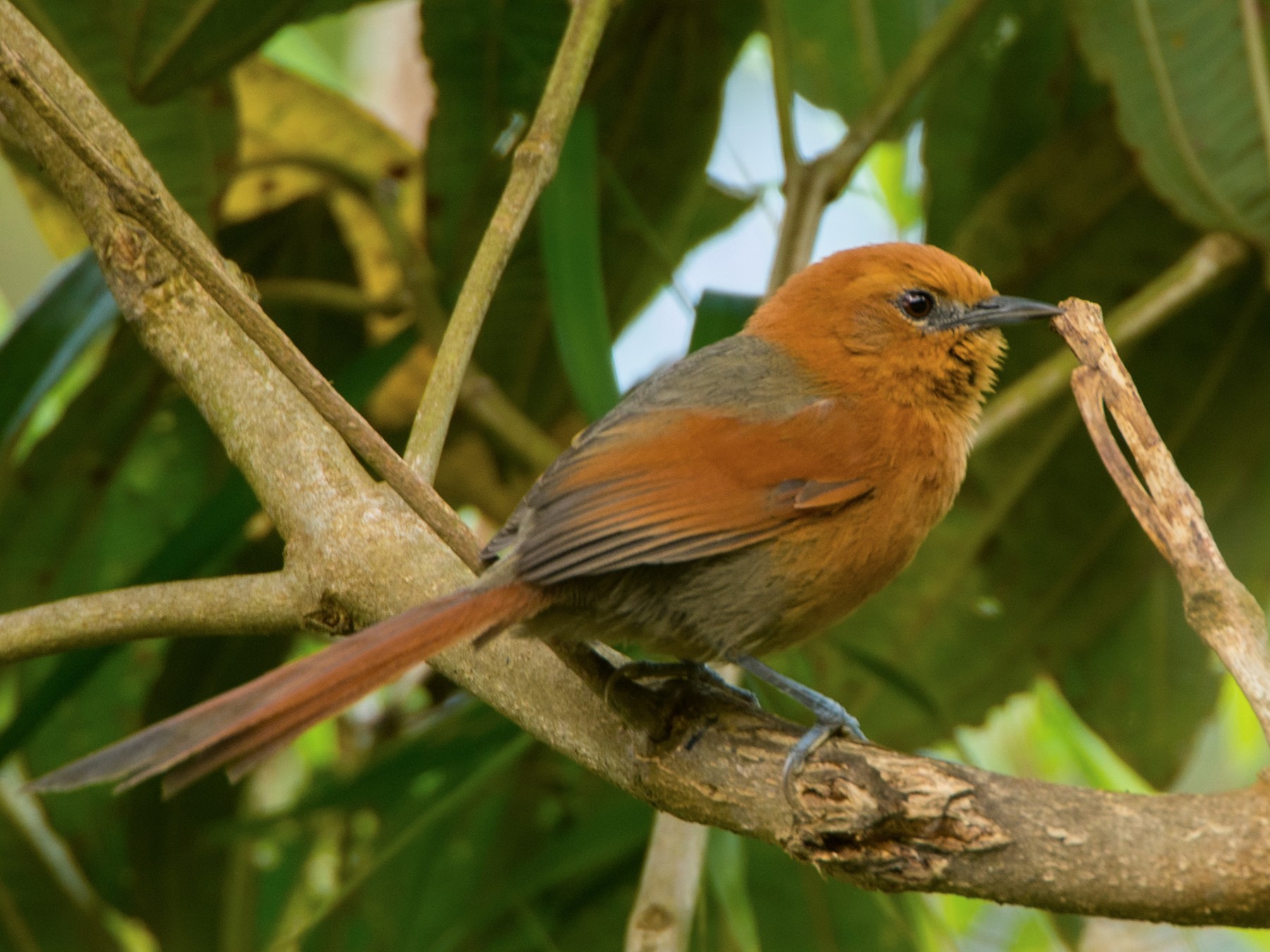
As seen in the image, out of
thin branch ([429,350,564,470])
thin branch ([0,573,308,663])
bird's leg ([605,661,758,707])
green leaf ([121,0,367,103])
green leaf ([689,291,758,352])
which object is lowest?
bird's leg ([605,661,758,707])

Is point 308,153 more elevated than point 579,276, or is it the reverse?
point 308,153

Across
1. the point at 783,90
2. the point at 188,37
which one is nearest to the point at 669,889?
the point at 783,90

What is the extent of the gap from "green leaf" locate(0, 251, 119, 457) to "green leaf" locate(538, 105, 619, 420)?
3.12 feet

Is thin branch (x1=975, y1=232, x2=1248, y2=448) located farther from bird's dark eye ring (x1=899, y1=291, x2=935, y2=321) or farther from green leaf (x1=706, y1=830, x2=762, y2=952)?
green leaf (x1=706, y1=830, x2=762, y2=952)

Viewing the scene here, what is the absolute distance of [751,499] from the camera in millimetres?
2084

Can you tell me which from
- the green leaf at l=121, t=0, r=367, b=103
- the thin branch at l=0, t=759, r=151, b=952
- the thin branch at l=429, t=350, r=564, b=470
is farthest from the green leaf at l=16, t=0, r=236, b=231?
the thin branch at l=0, t=759, r=151, b=952

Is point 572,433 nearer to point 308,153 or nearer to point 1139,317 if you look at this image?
point 308,153

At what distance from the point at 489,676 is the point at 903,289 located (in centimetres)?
107

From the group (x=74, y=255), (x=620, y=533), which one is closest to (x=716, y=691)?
(x=620, y=533)

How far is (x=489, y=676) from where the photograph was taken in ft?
6.36

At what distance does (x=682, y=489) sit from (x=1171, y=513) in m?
0.70

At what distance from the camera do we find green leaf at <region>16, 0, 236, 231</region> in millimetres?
2990

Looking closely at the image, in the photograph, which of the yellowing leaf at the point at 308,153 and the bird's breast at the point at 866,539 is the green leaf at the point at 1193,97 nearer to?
the bird's breast at the point at 866,539

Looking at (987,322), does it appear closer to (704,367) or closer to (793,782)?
(704,367)
